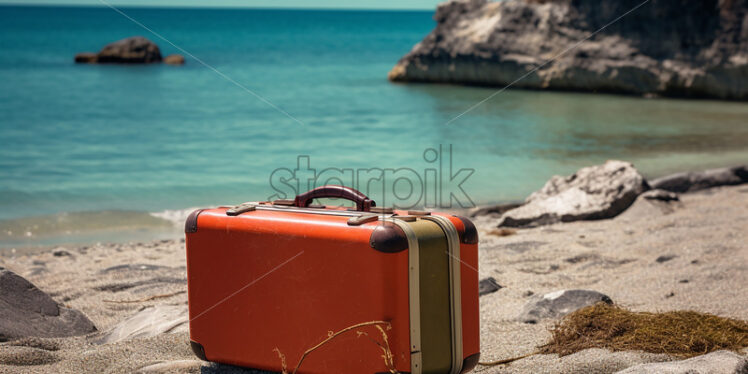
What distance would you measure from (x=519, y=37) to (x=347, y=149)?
538 inches

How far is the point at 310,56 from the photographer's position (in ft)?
147

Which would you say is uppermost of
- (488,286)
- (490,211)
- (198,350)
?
(198,350)

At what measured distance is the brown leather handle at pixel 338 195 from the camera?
271 centimetres

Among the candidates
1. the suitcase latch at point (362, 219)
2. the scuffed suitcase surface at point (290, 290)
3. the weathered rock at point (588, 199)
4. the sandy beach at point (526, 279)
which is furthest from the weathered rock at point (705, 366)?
the weathered rock at point (588, 199)

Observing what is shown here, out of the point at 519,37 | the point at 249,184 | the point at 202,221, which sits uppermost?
the point at 519,37

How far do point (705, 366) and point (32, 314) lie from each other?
3.16 meters

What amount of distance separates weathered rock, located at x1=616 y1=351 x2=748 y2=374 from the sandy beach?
288 millimetres

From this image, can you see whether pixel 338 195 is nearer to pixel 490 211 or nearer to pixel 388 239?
pixel 388 239

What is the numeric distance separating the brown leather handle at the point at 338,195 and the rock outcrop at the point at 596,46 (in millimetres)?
20280

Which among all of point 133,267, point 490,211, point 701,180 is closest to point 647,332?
point 133,267

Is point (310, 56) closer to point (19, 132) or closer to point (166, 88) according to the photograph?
point (166, 88)

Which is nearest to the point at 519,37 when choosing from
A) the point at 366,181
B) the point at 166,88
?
the point at 166,88

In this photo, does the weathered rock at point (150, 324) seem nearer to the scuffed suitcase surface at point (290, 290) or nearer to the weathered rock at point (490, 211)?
the scuffed suitcase surface at point (290, 290)

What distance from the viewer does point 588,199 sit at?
6676mm
